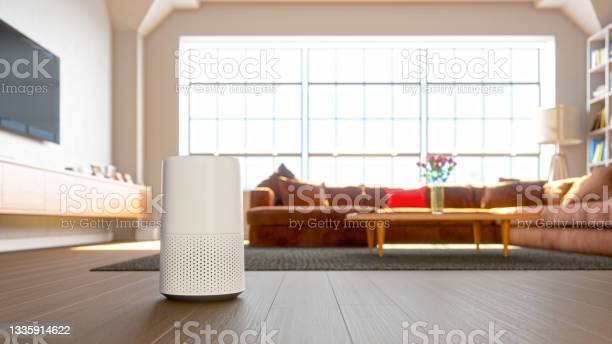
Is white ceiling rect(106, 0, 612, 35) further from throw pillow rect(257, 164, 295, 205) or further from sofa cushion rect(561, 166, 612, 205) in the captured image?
sofa cushion rect(561, 166, 612, 205)

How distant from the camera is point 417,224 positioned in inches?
240

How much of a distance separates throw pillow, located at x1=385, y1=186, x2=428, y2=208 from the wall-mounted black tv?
134 inches

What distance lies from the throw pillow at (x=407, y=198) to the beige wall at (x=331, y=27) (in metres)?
2.55

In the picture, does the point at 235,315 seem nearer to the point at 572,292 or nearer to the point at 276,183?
the point at 572,292

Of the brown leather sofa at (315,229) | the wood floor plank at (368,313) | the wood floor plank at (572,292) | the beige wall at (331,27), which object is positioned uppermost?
the beige wall at (331,27)

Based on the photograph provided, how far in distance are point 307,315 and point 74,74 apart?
565cm

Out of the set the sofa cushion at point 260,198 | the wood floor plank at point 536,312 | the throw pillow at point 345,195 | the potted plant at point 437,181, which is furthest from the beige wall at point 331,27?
the wood floor plank at point 536,312

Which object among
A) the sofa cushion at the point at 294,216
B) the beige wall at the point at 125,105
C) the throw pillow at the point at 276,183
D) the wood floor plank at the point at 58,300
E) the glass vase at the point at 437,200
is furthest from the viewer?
the beige wall at the point at 125,105

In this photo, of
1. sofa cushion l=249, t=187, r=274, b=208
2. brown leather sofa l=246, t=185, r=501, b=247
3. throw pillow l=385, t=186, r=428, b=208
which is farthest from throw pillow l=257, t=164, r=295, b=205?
throw pillow l=385, t=186, r=428, b=208

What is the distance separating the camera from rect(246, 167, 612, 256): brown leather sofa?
526 cm

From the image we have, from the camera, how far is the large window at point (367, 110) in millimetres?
8750

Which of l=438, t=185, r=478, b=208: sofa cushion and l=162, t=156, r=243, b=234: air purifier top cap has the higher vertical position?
l=162, t=156, r=243, b=234: air purifier top cap

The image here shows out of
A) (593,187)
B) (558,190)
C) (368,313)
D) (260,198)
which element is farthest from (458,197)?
(368,313)

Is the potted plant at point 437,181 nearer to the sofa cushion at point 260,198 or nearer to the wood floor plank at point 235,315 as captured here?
the sofa cushion at point 260,198
